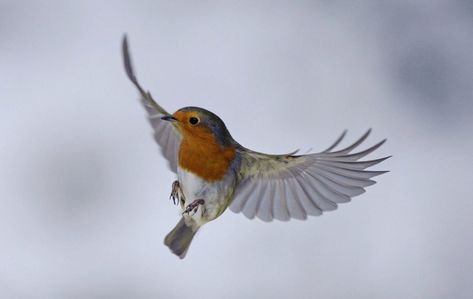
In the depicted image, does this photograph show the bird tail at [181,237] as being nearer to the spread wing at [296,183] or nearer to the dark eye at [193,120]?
the spread wing at [296,183]

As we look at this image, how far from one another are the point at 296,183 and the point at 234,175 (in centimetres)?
16

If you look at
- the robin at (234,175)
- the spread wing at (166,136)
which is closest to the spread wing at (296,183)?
the robin at (234,175)

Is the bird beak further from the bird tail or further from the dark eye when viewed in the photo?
the bird tail

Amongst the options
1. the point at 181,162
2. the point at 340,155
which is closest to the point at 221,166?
the point at 181,162

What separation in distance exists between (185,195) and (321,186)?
0.70ft

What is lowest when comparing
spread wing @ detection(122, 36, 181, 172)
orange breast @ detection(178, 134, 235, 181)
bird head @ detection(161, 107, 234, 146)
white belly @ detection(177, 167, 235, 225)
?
white belly @ detection(177, 167, 235, 225)

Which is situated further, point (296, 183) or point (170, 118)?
point (296, 183)

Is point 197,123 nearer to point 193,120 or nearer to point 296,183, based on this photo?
point 193,120

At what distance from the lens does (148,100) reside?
83 centimetres

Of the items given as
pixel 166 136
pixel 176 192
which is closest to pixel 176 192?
pixel 176 192

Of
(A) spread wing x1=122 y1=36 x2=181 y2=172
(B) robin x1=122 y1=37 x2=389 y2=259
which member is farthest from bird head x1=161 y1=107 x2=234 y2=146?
(A) spread wing x1=122 y1=36 x2=181 y2=172

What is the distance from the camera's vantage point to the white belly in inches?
32.1

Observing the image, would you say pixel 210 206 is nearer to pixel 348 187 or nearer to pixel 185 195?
pixel 185 195

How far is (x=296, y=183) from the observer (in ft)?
3.29
